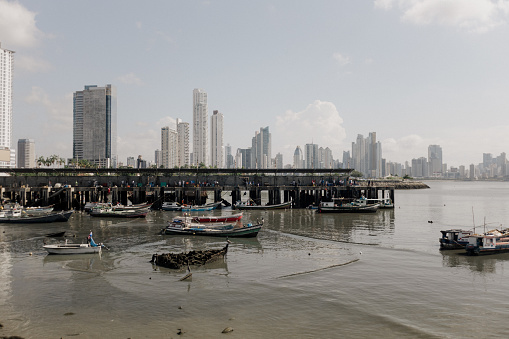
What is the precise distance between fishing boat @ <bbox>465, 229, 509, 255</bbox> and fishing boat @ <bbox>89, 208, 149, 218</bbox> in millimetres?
47823

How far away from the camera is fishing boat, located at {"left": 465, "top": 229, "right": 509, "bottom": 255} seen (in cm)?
3344

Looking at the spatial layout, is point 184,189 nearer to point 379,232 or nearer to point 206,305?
point 379,232

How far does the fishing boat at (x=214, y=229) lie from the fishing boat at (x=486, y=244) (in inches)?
847

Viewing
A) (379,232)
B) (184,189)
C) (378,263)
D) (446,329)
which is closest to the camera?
(446,329)

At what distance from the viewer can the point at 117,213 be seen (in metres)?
60.4

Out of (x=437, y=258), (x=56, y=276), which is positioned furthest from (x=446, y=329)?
(x=56, y=276)

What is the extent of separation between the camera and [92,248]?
33.3 meters

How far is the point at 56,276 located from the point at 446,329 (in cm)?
2626

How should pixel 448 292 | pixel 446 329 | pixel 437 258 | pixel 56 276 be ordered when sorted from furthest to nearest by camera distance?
pixel 437 258
pixel 56 276
pixel 448 292
pixel 446 329

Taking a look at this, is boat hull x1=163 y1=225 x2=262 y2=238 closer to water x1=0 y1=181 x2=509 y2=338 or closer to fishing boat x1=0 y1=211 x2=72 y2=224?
water x1=0 y1=181 x2=509 y2=338

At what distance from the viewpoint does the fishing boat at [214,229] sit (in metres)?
42.1

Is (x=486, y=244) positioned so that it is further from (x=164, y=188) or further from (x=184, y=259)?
(x=164, y=188)

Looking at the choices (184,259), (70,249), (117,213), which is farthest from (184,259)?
(117,213)

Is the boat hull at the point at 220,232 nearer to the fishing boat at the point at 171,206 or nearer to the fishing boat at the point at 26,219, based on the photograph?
the fishing boat at the point at 26,219
